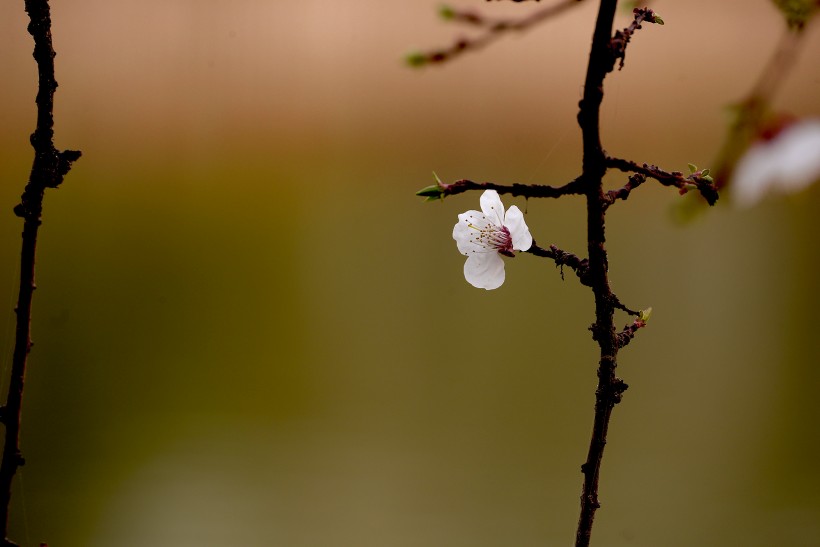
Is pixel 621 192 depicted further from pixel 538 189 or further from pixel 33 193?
pixel 33 193

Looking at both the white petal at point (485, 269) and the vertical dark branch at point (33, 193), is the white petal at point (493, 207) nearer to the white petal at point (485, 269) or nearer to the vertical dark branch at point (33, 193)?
the white petal at point (485, 269)

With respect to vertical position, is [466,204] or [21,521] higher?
[466,204]

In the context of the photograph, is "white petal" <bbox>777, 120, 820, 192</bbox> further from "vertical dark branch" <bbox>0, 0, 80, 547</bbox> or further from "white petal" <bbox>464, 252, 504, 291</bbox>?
"vertical dark branch" <bbox>0, 0, 80, 547</bbox>

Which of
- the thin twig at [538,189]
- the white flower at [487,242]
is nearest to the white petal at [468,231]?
the white flower at [487,242]

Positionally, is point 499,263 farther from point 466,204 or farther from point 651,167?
point 466,204

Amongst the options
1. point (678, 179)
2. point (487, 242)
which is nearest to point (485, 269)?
point (487, 242)

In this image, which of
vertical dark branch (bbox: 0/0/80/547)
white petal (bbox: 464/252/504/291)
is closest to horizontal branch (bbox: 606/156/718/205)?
white petal (bbox: 464/252/504/291)

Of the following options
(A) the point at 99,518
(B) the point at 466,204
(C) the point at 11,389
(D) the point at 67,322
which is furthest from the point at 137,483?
(C) the point at 11,389
